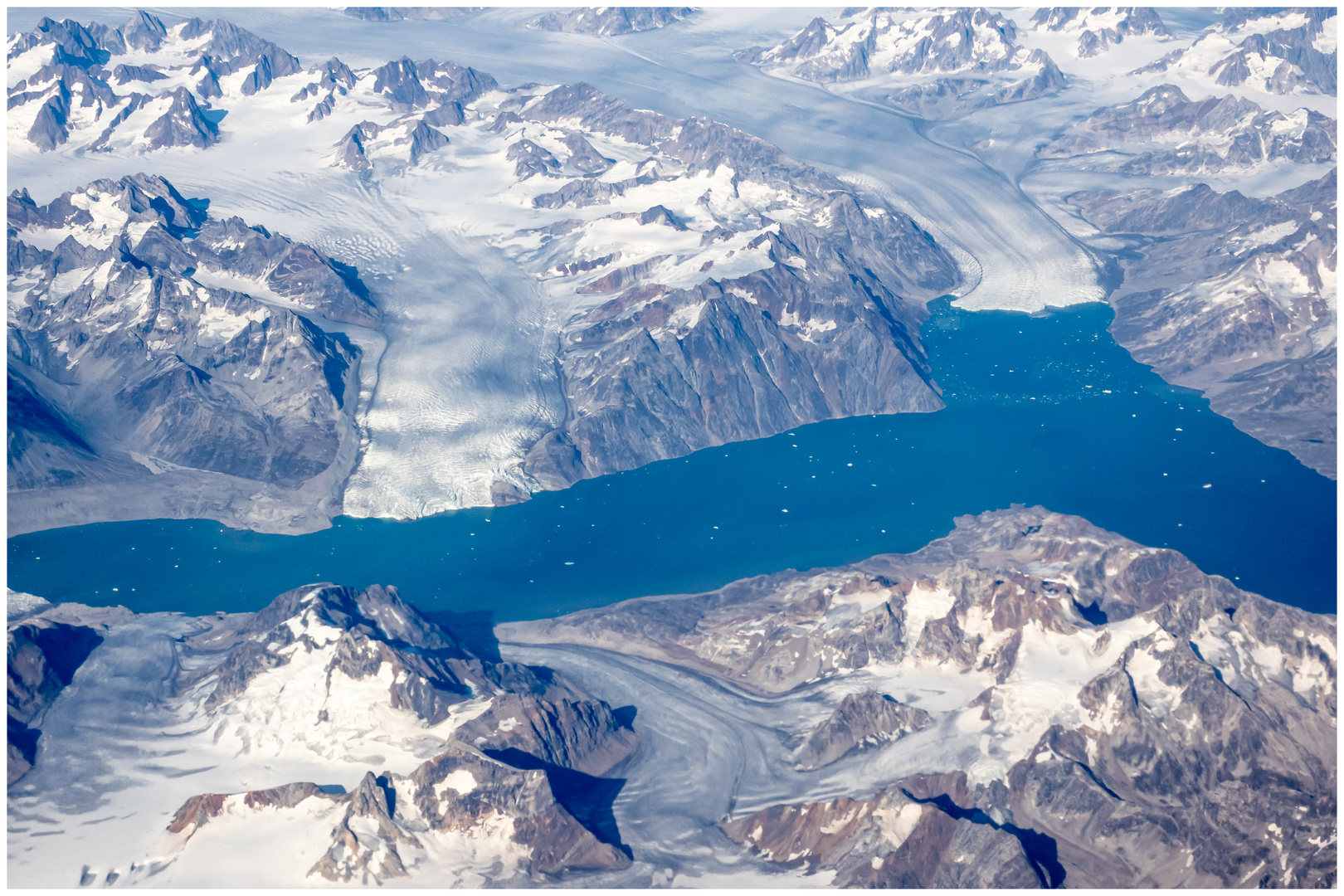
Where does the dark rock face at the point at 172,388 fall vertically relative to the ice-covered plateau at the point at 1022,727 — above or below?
below

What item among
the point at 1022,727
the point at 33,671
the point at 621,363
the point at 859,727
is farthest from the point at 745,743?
the point at 621,363

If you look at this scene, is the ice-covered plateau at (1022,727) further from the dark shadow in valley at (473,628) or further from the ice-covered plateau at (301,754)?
the ice-covered plateau at (301,754)

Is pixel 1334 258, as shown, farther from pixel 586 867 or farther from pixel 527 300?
pixel 586 867

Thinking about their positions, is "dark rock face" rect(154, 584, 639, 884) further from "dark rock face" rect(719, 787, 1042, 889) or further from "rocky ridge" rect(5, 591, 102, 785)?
"dark rock face" rect(719, 787, 1042, 889)

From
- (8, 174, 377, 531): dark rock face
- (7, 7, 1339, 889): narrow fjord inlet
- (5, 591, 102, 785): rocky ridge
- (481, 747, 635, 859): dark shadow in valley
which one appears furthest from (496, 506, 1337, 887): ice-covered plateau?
(8, 174, 377, 531): dark rock face

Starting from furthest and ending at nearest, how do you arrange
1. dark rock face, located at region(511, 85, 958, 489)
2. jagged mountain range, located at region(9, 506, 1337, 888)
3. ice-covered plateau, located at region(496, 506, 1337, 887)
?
dark rock face, located at region(511, 85, 958, 489)
jagged mountain range, located at region(9, 506, 1337, 888)
ice-covered plateau, located at region(496, 506, 1337, 887)

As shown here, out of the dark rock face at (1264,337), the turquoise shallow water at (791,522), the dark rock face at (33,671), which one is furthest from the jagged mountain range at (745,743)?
the dark rock face at (1264,337)

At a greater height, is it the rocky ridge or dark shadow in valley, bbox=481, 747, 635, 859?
dark shadow in valley, bbox=481, 747, 635, 859

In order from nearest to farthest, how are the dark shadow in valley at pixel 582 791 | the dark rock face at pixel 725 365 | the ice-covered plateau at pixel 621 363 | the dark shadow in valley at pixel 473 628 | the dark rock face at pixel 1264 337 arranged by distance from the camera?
the dark shadow in valley at pixel 582 791 < the dark shadow in valley at pixel 473 628 < the ice-covered plateau at pixel 621 363 < the dark rock face at pixel 725 365 < the dark rock face at pixel 1264 337
